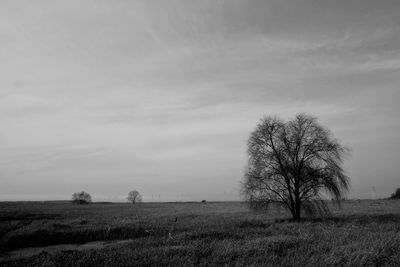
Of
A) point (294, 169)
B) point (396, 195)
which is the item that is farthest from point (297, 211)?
point (396, 195)

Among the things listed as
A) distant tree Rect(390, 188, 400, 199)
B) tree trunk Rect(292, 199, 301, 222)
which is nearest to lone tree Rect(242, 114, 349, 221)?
tree trunk Rect(292, 199, 301, 222)

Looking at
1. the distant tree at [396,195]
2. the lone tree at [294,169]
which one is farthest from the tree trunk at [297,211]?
the distant tree at [396,195]

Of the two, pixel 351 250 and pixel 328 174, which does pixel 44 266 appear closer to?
pixel 351 250

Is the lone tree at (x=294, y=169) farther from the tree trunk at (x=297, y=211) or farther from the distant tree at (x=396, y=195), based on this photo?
the distant tree at (x=396, y=195)

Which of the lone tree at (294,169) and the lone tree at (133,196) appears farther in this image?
the lone tree at (133,196)

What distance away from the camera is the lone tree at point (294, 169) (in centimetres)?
2648

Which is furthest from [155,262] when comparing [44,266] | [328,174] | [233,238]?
[328,174]

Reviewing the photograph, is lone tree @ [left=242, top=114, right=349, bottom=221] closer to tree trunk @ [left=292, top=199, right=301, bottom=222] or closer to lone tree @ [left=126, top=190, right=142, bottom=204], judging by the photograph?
tree trunk @ [left=292, top=199, right=301, bottom=222]

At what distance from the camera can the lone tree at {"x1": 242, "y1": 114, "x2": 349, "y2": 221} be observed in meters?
26.5

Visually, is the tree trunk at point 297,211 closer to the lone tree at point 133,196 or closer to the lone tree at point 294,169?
the lone tree at point 294,169

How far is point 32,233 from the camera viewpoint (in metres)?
22.8

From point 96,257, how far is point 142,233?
31.5 feet

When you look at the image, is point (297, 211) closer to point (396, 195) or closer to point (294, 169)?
point (294, 169)

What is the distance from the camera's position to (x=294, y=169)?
26641 millimetres
